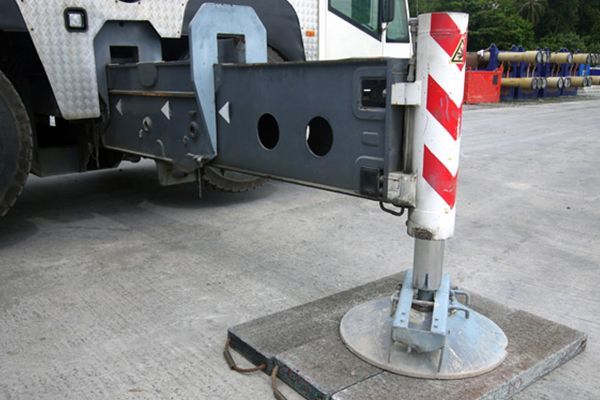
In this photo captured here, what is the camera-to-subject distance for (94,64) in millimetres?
4086

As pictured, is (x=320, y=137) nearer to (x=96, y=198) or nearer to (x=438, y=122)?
(x=438, y=122)

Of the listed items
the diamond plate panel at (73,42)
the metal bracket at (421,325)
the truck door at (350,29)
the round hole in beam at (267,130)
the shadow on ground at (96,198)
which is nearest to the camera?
the metal bracket at (421,325)

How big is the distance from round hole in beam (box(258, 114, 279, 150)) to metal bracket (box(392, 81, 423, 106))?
0.99 m

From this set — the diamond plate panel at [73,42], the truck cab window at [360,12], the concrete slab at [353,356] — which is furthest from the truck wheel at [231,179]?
the concrete slab at [353,356]

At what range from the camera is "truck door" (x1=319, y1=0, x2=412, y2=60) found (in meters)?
5.29

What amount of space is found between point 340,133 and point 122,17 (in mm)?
2357

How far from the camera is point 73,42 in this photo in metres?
3.96

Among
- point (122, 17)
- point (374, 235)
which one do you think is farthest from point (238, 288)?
point (122, 17)

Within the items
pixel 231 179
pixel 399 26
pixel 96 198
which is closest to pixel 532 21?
pixel 399 26

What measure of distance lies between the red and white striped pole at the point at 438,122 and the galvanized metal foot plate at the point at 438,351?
0.46 metres

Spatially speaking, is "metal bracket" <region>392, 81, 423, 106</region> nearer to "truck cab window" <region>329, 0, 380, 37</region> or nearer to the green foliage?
"truck cab window" <region>329, 0, 380, 37</region>

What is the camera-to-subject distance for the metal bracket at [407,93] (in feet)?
7.34

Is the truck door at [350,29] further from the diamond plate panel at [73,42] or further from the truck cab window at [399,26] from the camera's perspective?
the diamond plate panel at [73,42]

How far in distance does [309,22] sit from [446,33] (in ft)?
10.4
